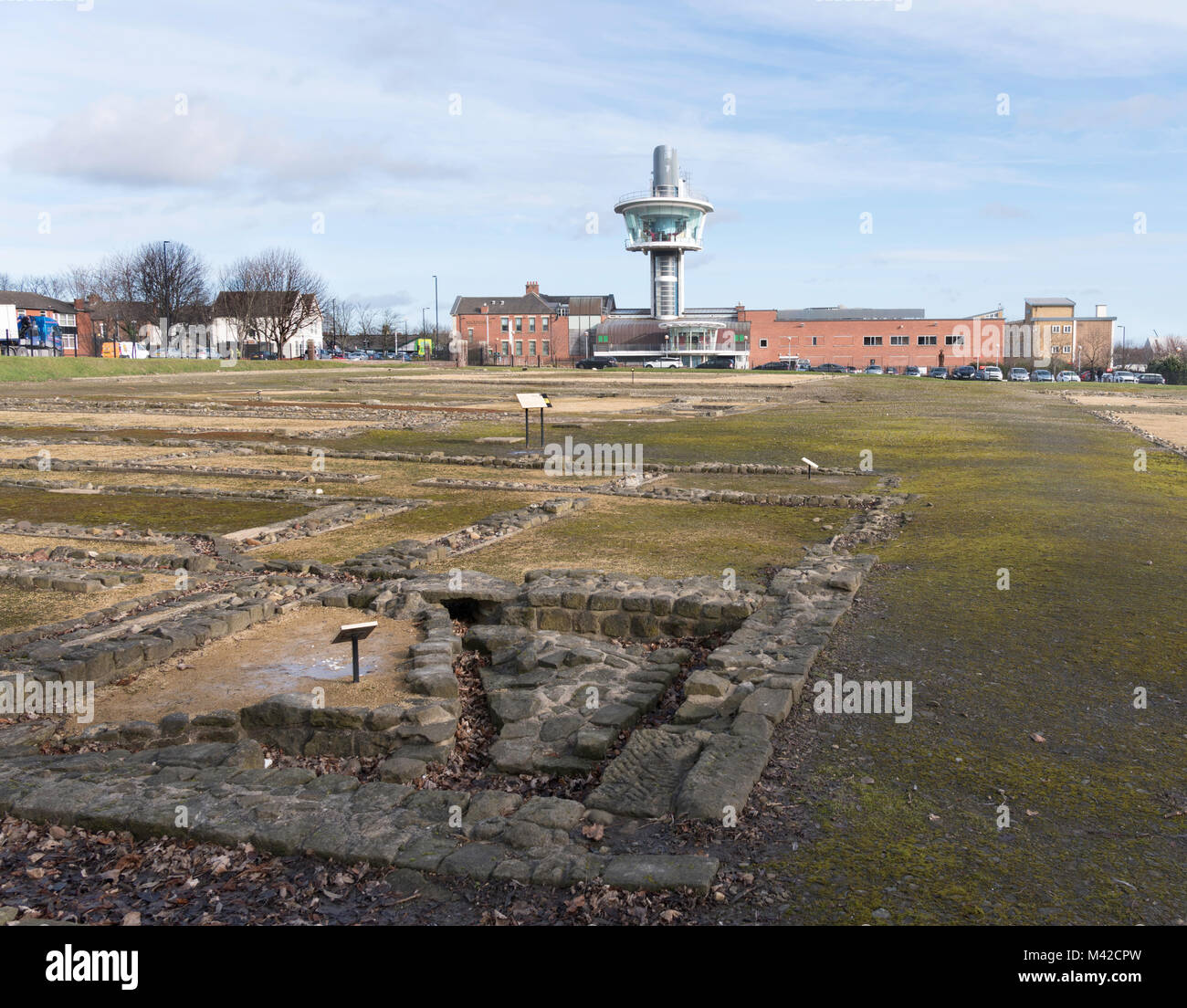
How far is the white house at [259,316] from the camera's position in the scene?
106 metres

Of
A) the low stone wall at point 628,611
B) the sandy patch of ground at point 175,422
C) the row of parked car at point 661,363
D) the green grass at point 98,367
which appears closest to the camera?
the low stone wall at point 628,611

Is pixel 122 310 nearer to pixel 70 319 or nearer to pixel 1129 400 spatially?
pixel 70 319

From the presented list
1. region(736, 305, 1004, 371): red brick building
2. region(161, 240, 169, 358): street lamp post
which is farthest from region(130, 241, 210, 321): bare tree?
region(736, 305, 1004, 371): red brick building

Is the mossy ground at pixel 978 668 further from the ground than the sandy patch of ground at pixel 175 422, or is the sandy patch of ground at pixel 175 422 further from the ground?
the sandy patch of ground at pixel 175 422

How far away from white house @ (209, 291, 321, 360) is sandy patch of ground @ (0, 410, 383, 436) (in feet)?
240

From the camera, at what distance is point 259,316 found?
10656 centimetres

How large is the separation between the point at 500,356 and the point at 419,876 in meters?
127

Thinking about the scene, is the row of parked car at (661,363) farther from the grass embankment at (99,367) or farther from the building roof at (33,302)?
the building roof at (33,302)

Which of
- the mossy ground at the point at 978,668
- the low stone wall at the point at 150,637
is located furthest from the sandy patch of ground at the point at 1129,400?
the low stone wall at the point at 150,637

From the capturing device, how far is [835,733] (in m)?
6.81

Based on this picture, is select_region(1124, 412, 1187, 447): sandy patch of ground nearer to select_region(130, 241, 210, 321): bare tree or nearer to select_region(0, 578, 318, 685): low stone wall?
select_region(0, 578, 318, 685): low stone wall

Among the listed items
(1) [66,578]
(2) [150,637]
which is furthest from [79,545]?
(2) [150,637]

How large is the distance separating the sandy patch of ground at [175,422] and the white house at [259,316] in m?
73.1

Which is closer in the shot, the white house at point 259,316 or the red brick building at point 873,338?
the white house at point 259,316
